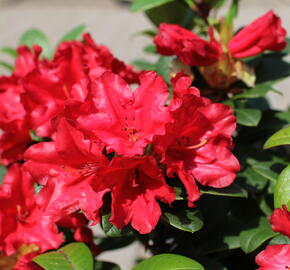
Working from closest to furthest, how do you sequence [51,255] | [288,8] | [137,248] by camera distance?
1. [51,255]
2. [137,248]
3. [288,8]

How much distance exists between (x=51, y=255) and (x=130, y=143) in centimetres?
25

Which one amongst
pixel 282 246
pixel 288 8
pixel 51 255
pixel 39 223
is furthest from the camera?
pixel 288 8

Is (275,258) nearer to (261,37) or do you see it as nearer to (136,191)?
(136,191)

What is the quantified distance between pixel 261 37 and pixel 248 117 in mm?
165

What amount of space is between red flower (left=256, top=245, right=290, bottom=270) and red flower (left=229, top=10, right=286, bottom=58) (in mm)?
443

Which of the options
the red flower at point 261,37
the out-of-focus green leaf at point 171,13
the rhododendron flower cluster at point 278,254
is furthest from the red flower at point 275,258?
the out-of-focus green leaf at point 171,13

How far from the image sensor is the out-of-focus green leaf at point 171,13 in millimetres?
1201

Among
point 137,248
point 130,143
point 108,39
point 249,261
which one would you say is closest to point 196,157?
point 130,143

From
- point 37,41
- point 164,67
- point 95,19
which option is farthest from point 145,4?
point 95,19

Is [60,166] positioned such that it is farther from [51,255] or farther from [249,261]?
[249,261]

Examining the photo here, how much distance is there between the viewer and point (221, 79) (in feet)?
3.44

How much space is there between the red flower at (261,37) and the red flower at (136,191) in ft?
1.29

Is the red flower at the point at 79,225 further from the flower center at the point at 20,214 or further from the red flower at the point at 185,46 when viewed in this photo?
the red flower at the point at 185,46

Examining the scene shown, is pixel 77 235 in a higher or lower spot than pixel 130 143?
lower
